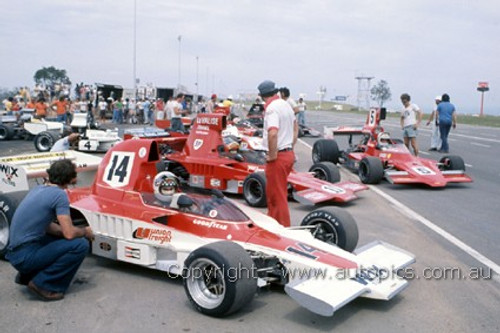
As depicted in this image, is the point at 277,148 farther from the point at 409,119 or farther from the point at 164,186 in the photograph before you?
the point at 409,119

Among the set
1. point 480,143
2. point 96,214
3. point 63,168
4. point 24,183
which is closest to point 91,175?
point 24,183

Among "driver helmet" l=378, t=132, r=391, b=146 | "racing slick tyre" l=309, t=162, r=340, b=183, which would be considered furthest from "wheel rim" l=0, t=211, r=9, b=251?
"driver helmet" l=378, t=132, r=391, b=146

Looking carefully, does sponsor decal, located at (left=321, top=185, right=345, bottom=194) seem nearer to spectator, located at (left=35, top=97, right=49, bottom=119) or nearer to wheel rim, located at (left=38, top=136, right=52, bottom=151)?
wheel rim, located at (left=38, top=136, right=52, bottom=151)

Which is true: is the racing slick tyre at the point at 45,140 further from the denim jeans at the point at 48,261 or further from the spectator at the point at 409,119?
the denim jeans at the point at 48,261

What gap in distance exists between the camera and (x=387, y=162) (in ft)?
40.0

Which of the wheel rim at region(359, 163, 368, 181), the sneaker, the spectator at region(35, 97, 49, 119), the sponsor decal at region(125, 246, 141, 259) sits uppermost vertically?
the spectator at region(35, 97, 49, 119)

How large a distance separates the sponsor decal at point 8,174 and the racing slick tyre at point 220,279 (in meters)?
3.54

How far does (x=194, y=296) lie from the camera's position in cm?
484

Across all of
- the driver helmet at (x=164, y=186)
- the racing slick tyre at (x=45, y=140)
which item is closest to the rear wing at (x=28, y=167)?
the driver helmet at (x=164, y=186)

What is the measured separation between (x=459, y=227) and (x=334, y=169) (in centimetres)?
302

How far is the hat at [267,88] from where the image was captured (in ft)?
22.9

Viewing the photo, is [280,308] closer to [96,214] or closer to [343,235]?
[343,235]

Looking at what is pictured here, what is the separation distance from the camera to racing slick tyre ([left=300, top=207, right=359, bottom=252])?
5.87 metres

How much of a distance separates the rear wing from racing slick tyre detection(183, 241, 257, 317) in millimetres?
3329
